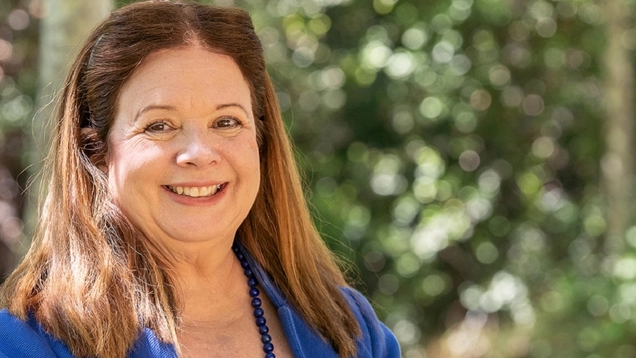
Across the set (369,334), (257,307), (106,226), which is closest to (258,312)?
(257,307)

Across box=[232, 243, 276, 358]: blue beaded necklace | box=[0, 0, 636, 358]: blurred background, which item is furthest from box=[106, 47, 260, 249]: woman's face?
box=[0, 0, 636, 358]: blurred background

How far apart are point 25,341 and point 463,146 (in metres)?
4.96

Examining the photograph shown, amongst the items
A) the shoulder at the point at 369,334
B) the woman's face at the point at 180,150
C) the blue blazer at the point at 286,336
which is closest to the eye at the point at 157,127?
the woman's face at the point at 180,150

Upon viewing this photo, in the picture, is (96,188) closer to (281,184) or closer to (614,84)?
(281,184)

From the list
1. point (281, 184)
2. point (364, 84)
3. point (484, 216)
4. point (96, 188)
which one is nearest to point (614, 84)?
point (484, 216)

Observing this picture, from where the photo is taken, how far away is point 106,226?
237 cm

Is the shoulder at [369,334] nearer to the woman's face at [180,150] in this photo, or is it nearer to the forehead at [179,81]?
the woman's face at [180,150]

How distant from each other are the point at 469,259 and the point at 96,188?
4.95 m

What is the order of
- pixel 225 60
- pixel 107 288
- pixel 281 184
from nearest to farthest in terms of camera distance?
pixel 107 288, pixel 225 60, pixel 281 184

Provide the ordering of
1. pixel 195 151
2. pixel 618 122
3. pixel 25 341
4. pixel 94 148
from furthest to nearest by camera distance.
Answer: pixel 618 122, pixel 94 148, pixel 195 151, pixel 25 341

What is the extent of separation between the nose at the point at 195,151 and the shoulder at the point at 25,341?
47 cm

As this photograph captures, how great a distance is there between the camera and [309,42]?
22.2 ft

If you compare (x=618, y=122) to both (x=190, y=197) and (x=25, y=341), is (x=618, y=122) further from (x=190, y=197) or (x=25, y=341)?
(x=25, y=341)

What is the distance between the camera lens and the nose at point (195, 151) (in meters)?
2.30
